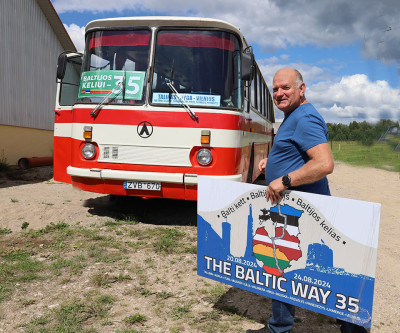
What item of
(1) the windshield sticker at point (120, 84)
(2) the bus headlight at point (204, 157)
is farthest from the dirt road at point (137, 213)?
(1) the windshield sticker at point (120, 84)

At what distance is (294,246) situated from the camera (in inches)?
104

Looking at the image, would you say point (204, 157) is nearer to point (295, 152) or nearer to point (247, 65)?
point (247, 65)

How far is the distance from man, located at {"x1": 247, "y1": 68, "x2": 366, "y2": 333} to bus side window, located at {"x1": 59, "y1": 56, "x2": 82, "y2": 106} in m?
5.16

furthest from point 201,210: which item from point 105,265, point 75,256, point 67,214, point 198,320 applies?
point 67,214

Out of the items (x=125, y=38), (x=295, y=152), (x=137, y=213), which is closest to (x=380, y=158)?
(x=137, y=213)

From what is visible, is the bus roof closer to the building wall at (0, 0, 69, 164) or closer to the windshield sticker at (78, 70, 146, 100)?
the windshield sticker at (78, 70, 146, 100)

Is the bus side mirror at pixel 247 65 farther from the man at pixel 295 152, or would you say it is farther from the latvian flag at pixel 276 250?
the latvian flag at pixel 276 250

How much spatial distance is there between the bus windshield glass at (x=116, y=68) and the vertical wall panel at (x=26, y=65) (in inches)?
325

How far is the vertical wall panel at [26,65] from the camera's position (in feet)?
43.7

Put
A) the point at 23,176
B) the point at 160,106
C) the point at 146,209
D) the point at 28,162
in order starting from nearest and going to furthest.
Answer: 1. the point at 160,106
2. the point at 146,209
3. the point at 23,176
4. the point at 28,162

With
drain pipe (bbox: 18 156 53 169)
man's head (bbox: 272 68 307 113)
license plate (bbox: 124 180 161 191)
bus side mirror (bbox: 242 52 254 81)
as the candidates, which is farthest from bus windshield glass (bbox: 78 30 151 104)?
drain pipe (bbox: 18 156 53 169)

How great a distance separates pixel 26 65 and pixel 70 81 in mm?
8917

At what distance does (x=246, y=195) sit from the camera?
113 inches

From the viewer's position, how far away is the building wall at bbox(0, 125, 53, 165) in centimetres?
1330
